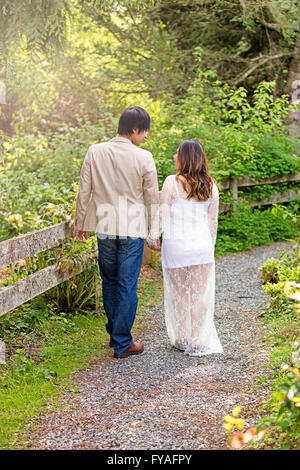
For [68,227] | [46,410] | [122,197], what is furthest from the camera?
[68,227]

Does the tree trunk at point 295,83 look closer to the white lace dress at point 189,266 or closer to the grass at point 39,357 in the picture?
the grass at point 39,357

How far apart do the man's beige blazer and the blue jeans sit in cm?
10

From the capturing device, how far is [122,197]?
15.1 ft

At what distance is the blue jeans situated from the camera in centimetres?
468

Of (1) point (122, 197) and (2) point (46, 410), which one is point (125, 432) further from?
(1) point (122, 197)

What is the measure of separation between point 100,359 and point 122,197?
1339 mm

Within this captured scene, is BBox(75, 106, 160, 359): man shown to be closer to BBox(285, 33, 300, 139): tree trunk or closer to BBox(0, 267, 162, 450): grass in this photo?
BBox(0, 267, 162, 450): grass

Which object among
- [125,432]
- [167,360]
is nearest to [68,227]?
[167,360]

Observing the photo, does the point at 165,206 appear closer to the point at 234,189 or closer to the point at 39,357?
the point at 39,357

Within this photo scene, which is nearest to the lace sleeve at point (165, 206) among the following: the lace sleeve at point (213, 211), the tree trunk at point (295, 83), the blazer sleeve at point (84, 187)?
the lace sleeve at point (213, 211)

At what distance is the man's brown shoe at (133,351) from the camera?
479cm

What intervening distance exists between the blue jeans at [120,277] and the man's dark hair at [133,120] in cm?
86

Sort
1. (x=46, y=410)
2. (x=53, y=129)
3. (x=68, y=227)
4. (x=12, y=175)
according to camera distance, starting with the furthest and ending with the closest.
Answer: (x=53, y=129), (x=12, y=175), (x=68, y=227), (x=46, y=410)

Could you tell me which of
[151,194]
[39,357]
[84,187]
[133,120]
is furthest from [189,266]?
[39,357]
